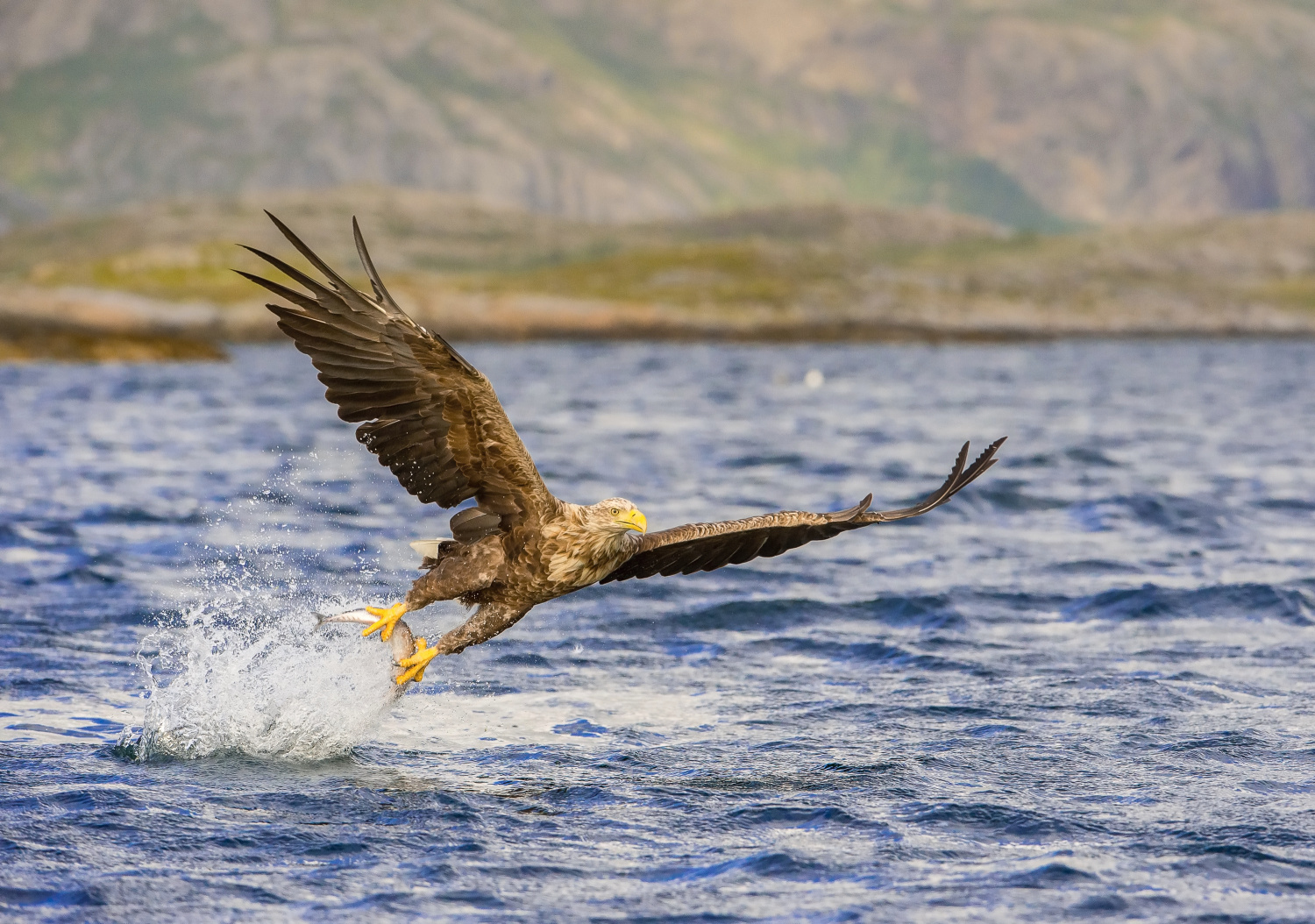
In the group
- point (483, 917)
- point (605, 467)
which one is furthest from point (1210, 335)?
point (483, 917)

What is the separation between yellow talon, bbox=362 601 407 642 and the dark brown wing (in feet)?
4.48

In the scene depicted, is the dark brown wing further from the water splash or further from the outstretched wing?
the water splash

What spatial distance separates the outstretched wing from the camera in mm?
10156

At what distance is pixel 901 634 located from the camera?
15.3 metres

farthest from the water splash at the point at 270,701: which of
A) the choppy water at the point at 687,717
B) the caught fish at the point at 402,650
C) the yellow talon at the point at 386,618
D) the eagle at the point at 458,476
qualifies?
the eagle at the point at 458,476

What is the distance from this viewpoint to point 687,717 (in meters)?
12.3

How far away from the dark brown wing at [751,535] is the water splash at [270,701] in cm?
191

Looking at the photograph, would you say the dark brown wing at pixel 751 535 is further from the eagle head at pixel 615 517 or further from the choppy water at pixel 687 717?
the choppy water at pixel 687 717

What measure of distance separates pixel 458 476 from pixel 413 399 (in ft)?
2.12

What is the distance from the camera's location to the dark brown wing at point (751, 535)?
11148mm

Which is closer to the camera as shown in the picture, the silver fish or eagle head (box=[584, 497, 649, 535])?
eagle head (box=[584, 497, 649, 535])

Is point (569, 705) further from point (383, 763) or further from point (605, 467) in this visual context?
point (605, 467)

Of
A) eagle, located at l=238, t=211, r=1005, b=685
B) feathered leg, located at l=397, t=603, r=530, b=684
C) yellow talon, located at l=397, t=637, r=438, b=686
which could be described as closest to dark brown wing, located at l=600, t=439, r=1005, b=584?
eagle, located at l=238, t=211, r=1005, b=685

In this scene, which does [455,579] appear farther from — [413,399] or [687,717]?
[687,717]
